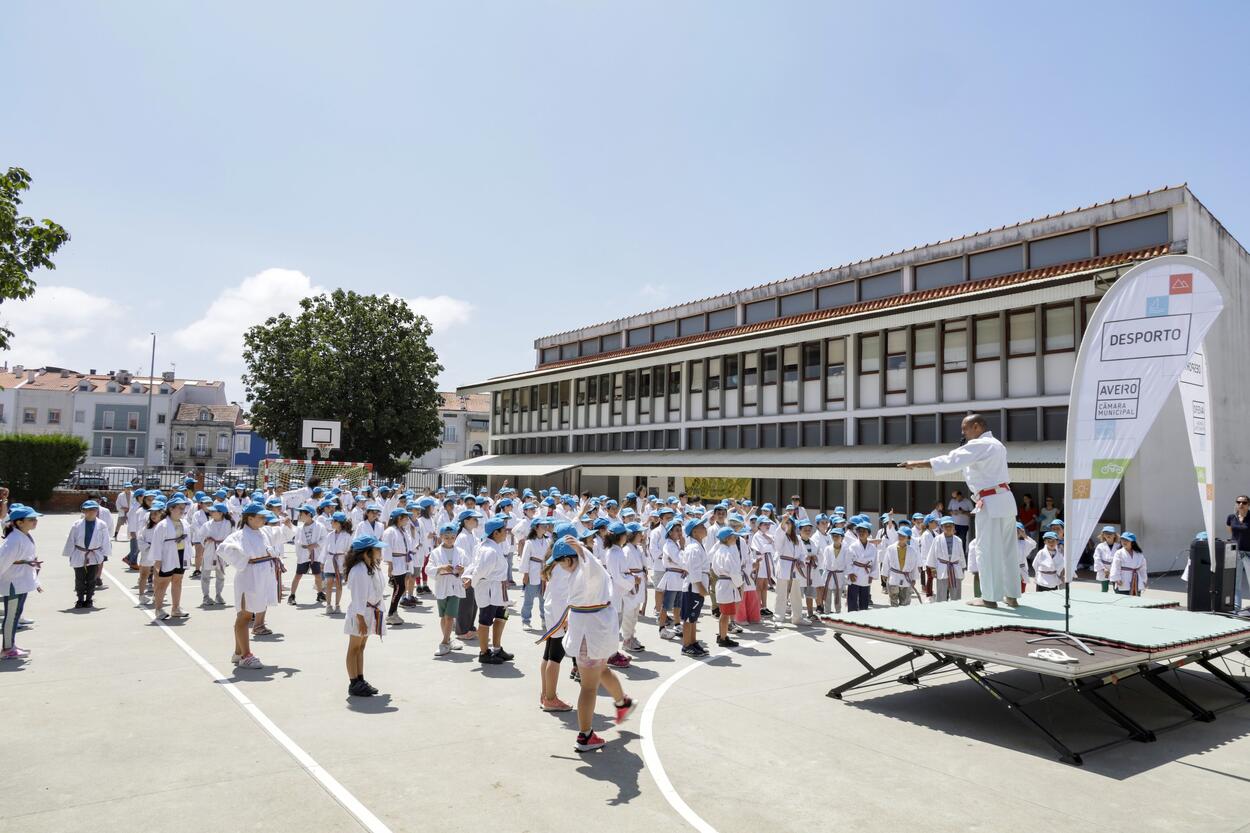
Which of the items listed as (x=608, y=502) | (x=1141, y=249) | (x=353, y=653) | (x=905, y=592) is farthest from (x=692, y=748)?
(x=1141, y=249)

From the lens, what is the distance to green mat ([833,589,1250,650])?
322 inches

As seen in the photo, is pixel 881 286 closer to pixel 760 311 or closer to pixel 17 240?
pixel 760 311

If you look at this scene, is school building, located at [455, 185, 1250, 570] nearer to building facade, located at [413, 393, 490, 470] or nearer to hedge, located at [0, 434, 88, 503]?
hedge, located at [0, 434, 88, 503]

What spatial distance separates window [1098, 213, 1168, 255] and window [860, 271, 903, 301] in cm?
743

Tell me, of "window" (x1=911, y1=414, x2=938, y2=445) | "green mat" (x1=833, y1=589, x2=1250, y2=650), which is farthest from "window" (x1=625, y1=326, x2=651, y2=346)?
"green mat" (x1=833, y1=589, x2=1250, y2=650)

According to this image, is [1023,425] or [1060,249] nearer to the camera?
[1023,425]

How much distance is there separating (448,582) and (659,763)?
5.12 meters

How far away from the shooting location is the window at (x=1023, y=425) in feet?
76.8

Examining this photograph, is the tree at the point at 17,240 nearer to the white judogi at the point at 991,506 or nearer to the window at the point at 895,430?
the white judogi at the point at 991,506

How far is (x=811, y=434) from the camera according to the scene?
30.1 metres

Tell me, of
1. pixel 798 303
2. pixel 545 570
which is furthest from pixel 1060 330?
pixel 545 570

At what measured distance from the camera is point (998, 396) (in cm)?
2439

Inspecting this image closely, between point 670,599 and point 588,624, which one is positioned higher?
point 588,624

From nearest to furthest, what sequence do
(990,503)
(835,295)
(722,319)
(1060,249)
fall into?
(990,503) → (1060,249) → (835,295) → (722,319)
